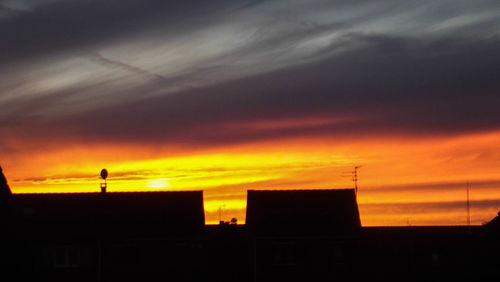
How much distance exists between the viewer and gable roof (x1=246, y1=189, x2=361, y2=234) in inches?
2184

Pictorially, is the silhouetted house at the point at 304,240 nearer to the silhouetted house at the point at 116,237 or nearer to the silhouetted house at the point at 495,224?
the silhouetted house at the point at 116,237

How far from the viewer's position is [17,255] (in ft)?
44.0

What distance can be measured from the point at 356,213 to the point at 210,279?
39.9ft

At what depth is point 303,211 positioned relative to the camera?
57312 mm

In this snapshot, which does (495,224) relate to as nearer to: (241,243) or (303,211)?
(303,211)

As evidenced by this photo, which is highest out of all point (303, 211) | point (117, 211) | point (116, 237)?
point (117, 211)

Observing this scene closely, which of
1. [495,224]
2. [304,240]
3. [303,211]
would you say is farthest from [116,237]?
[495,224]

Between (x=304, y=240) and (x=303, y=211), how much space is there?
341 cm

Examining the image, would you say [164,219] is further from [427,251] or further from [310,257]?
[427,251]

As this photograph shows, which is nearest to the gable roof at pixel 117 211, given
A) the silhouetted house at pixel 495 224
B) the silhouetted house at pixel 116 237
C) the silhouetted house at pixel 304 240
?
the silhouetted house at pixel 116 237

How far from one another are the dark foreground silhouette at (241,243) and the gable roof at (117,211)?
75 millimetres

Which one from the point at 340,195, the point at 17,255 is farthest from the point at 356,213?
the point at 17,255

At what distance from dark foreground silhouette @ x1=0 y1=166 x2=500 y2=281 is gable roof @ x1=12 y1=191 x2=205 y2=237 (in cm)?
8

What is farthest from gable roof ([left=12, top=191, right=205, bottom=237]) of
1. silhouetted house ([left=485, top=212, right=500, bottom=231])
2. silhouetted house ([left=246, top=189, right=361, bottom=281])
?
silhouetted house ([left=485, top=212, right=500, bottom=231])
